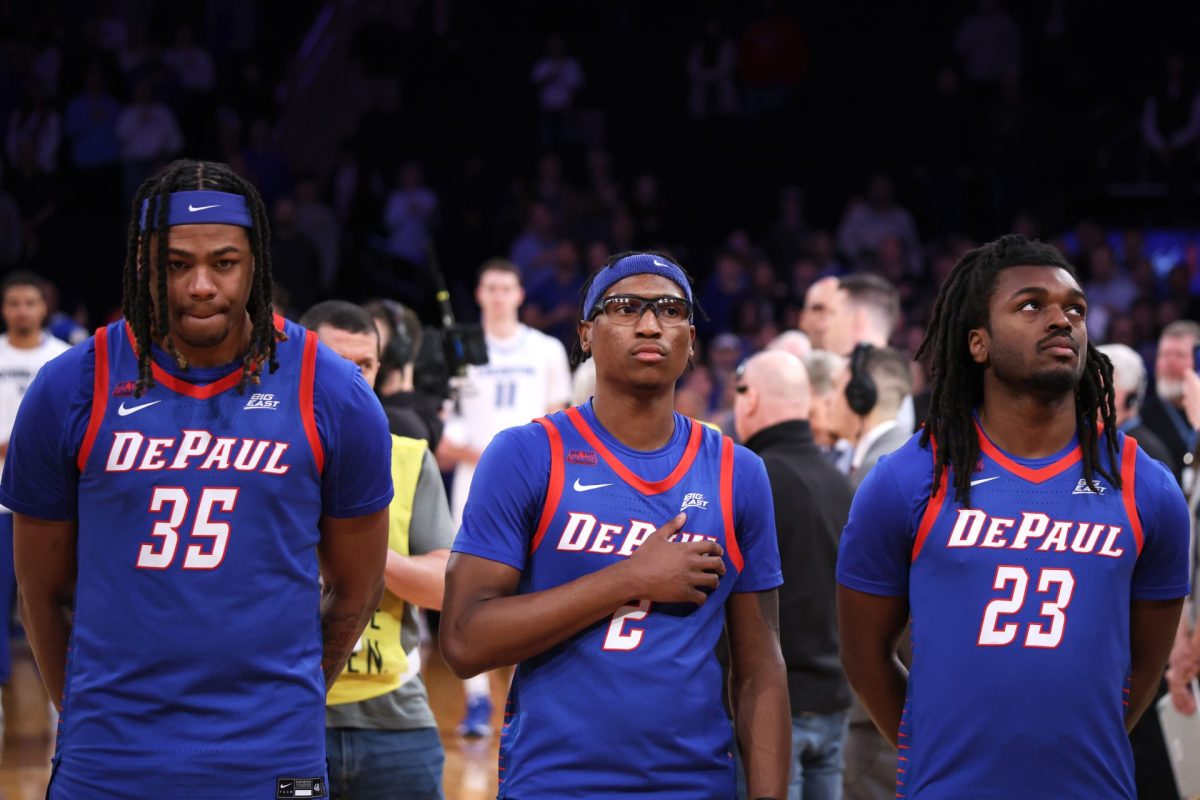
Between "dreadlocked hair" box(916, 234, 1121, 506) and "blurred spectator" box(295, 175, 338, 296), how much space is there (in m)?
11.5

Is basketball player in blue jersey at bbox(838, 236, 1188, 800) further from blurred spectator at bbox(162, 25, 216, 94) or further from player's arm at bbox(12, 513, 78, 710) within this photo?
blurred spectator at bbox(162, 25, 216, 94)

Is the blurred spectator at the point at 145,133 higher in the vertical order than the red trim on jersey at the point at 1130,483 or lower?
higher

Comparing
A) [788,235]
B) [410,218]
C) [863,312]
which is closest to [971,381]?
[863,312]

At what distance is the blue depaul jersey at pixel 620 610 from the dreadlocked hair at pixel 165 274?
0.51m

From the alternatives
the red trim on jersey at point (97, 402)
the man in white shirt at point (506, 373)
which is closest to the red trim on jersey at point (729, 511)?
the red trim on jersey at point (97, 402)

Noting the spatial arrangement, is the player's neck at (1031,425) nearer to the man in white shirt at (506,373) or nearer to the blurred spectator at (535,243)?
the man in white shirt at (506,373)

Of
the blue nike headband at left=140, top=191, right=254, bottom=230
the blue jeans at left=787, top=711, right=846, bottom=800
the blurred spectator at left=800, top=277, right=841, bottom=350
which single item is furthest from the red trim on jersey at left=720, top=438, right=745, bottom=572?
the blurred spectator at left=800, top=277, right=841, bottom=350

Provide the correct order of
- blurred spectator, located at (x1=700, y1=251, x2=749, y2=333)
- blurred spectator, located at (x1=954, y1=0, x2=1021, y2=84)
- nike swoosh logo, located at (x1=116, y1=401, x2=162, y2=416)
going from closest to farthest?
nike swoosh logo, located at (x1=116, y1=401, x2=162, y2=416) < blurred spectator, located at (x1=700, y1=251, x2=749, y2=333) < blurred spectator, located at (x1=954, y1=0, x2=1021, y2=84)

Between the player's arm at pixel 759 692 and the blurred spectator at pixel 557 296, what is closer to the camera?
the player's arm at pixel 759 692

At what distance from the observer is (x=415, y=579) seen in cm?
422

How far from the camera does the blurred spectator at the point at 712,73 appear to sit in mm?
16438

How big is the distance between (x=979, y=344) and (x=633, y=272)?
735 mm

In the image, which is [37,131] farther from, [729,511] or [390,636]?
[729,511]

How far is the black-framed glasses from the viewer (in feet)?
10.7
